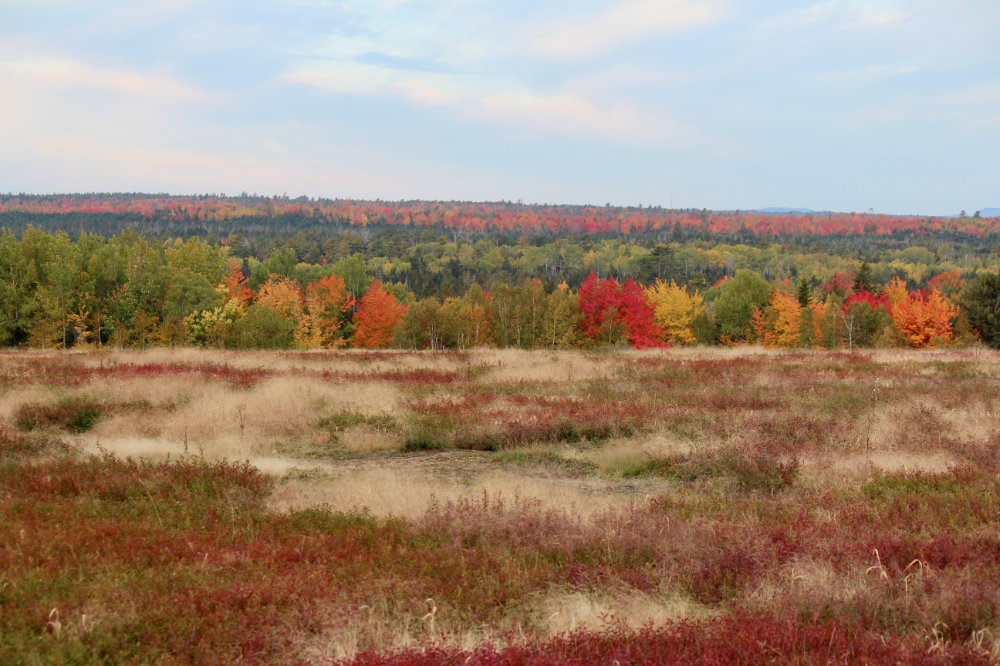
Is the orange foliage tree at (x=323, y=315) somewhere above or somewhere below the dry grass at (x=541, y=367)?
below

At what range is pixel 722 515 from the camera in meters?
8.16

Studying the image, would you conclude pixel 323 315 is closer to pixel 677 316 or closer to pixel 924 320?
pixel 677 316

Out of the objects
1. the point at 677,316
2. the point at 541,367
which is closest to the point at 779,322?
the point at 677,316

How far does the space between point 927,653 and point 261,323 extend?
2009 inches

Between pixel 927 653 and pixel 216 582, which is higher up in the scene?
pixel 927 653

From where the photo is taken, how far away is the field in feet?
16.0

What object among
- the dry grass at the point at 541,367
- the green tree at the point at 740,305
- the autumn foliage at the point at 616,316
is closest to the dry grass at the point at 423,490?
the dry grass at the point at 541,367

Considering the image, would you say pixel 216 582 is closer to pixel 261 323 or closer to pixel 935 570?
pixel 935 570

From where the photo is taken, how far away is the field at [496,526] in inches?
192

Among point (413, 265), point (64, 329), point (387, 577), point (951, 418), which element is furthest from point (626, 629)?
point (413, 265)

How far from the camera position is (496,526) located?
25.1 feet

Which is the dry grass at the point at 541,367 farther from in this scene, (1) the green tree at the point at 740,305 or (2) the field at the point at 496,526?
(1) the green tree at the point at 740,305

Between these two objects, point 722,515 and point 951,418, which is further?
point 951,418

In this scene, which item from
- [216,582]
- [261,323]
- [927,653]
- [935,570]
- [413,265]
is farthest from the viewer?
[413,265]
